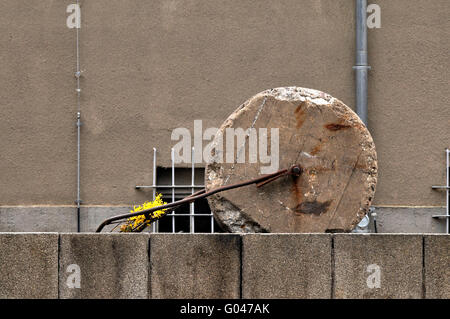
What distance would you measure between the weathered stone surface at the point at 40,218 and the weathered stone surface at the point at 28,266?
400 centimetres

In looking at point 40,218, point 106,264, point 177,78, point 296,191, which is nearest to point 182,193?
point 177,78

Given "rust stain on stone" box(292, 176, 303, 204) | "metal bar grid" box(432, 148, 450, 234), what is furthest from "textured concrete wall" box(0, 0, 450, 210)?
"rust stain on stone" box(292, 176, 303, 204)

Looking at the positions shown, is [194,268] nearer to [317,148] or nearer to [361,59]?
[317,148]

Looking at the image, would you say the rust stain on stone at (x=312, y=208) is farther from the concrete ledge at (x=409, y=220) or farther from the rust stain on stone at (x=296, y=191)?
the concrete ledge at (x=409, y=220)

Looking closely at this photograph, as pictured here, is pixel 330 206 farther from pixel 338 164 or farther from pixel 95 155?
pixel 95 155

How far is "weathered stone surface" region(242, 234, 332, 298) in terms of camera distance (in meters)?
4.45

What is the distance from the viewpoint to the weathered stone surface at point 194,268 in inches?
175

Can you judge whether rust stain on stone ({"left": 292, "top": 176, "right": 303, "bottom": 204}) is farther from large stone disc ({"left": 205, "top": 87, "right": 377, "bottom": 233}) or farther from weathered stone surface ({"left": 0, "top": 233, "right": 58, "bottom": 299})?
weathered stone surface ({"left": 0, "top": 233, "right": 58, "bottom": 299})

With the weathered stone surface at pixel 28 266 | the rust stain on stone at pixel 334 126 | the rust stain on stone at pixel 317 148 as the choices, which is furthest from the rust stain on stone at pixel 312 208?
the weathered stone surface at pixel 28 266

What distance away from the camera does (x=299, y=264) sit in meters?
4.46

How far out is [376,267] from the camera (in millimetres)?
4488

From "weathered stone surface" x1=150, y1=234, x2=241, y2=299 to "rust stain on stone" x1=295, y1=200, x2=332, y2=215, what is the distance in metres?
0.66

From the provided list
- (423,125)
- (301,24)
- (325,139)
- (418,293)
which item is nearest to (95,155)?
(301,24)

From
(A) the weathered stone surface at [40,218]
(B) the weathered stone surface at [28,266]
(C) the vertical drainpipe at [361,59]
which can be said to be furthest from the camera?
(C) the vertical drainpipe at [361,59]
